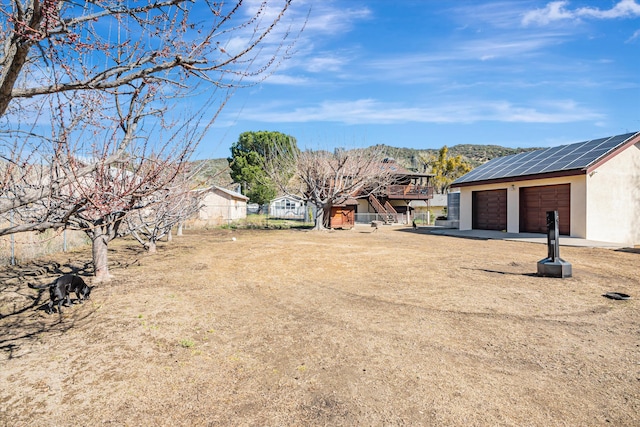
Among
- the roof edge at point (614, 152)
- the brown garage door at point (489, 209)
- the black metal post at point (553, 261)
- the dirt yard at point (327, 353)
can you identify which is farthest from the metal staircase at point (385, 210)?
the dirt yard at point (327, 353)

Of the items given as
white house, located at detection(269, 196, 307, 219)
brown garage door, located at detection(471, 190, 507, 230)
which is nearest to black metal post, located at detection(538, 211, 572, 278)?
brown garage door, located at detection(471, 190, 507, 230)

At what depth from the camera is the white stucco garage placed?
1559 centimetres

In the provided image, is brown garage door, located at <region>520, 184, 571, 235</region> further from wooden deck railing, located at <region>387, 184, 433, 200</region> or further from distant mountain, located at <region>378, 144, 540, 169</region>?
distant mountain, located at <region>378, 144, 540, 169</region>

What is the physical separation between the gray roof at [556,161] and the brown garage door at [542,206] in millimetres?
932

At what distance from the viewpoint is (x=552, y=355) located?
163 inches

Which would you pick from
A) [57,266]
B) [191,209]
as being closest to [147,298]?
[57,266]

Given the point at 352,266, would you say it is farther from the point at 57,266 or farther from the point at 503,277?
the point at 57,266

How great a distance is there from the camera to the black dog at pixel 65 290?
19.6 feet

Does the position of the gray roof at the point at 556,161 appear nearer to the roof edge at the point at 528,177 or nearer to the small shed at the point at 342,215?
the roof edge at the point at 528,177

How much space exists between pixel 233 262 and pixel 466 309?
734cm

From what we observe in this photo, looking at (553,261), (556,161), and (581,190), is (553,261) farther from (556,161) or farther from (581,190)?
(556,161)

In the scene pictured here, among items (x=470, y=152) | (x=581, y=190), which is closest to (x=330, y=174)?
(x=581, y=190)

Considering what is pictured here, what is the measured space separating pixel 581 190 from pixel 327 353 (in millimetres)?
15871

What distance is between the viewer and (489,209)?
69.3 feet
